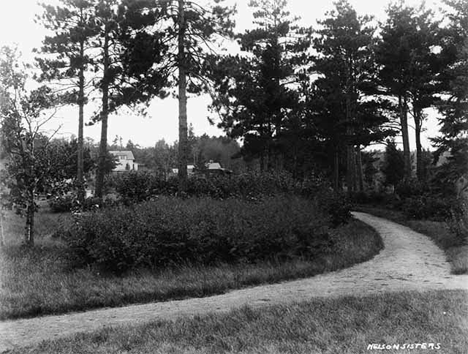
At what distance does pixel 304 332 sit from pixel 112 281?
166 inches

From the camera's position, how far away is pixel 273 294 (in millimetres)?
6824

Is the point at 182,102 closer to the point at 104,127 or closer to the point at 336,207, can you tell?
the point at 336,207

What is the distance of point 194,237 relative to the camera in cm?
877

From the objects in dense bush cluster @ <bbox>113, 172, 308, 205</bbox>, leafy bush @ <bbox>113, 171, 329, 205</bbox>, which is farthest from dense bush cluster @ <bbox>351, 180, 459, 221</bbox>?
dense bush cluster @ <bbox>113, 172, 308, 205</bbox>

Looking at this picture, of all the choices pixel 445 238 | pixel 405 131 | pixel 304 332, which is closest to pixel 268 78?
pixel 405 131

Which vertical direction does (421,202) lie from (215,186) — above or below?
below

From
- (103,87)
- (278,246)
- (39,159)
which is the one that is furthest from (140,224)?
(103,87)

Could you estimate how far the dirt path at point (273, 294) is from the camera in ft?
18.1

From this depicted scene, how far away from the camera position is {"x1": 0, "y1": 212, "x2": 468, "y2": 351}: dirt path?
5.53 m

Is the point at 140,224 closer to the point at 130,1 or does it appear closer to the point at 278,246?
the point at 278,246

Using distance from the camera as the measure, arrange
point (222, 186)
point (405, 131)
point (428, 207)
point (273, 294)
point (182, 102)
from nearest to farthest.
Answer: point (273, 294)
point (182, 102)
point (428, 207)
point (222, 186)
point (405, 131)

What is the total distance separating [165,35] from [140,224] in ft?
35.4

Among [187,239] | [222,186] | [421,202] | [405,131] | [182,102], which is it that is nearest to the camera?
[187,239]

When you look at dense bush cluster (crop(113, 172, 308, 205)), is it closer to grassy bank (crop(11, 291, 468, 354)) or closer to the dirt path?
the dirt path
